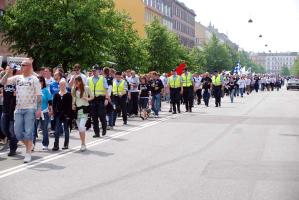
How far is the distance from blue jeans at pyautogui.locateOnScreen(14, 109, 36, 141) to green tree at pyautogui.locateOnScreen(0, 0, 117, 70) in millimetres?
23317

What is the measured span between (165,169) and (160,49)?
50.1 metres

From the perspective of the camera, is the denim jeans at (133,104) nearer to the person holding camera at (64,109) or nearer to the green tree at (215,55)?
the person holding camera at (64,109)

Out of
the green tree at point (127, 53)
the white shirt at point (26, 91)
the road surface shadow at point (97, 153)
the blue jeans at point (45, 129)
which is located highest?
the green tree at point (127, 53)

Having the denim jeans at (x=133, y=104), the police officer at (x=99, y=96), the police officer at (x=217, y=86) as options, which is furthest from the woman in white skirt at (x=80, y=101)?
the police officer at (x=217, y=86)

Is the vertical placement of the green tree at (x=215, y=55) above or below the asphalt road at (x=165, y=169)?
above

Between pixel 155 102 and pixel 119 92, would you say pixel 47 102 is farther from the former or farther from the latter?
pixel 155 102

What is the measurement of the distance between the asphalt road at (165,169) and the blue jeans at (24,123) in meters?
0.48

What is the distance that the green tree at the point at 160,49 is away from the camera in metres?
59.0

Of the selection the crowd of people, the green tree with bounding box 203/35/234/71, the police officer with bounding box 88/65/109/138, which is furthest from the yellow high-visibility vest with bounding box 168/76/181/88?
the green tree with bounding box 203/35/234/71

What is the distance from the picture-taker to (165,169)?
9.39 m

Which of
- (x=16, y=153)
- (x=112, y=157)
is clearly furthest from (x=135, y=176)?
(x=16, y=153)

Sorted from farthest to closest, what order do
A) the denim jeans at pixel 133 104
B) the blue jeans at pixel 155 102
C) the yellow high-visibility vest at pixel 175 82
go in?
1. the yellow high-visibility vest at pixel 175 82
2. the blue jeans at pixel 155 102
3. the denim jeans at pixel 133 104

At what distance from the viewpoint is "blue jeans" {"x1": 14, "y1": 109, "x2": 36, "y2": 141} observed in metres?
10.5

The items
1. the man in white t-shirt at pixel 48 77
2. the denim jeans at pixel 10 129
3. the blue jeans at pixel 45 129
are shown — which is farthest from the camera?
the man in white t-shirt at pixel 48 77
